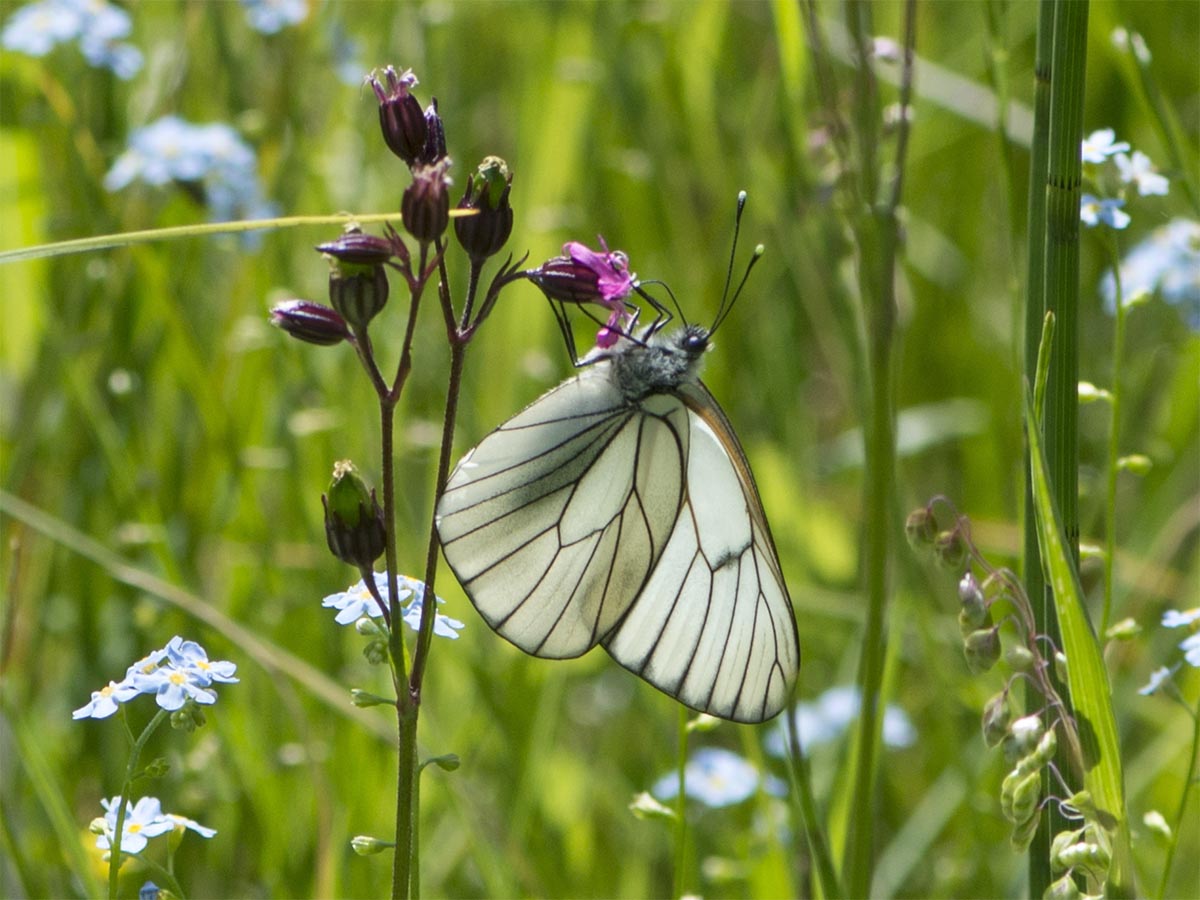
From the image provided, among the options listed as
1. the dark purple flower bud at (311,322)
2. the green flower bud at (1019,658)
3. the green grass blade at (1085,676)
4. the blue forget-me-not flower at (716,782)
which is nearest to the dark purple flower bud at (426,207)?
the dark purple flower bud at (311,322)

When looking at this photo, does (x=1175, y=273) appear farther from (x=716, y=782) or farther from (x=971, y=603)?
(x=971, y=603)

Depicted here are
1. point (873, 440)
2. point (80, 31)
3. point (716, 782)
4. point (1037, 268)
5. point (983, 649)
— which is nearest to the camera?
point (983, 649)

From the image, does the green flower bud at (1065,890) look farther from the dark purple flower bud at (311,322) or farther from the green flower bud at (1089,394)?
the dark purple flower bud at (311,322)

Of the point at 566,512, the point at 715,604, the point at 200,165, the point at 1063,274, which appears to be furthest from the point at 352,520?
the point at 200,165

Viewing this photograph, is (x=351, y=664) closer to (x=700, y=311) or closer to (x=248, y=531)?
(x=248, y=531)

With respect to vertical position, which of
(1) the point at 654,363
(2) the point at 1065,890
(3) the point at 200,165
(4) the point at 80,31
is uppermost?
(4) the point at 80,31

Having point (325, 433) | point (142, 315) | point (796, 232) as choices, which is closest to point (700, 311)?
point (796, 232)
